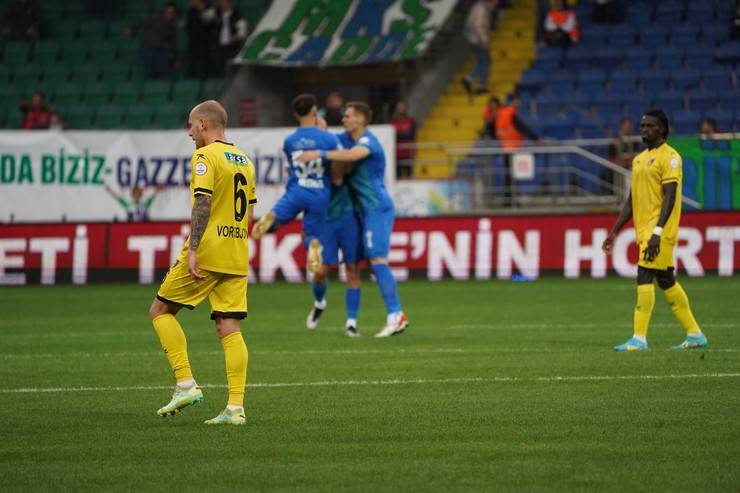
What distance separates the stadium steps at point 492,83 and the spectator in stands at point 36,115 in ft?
26.3

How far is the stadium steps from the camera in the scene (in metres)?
31.8

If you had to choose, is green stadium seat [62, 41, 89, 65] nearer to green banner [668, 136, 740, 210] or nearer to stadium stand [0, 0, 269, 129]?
stadium stand [0, 0, 269, 129]

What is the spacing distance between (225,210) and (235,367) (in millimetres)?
977

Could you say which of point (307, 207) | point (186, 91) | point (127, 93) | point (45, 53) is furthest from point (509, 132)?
point (45, 53)

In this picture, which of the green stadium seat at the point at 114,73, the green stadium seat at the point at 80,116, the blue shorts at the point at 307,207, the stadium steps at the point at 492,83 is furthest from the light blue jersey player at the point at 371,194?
the green stadium seat at the point at 114,73

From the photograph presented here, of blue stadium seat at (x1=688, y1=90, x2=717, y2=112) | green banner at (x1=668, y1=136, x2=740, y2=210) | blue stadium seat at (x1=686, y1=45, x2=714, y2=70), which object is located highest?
blue stadium seat at (x1=686, y1=45, x2=714, y2=70)

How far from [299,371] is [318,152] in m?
3.80

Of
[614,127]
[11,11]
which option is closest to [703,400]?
[614,127]

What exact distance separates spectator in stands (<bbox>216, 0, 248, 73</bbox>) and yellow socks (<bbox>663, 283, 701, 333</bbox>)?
856 inches

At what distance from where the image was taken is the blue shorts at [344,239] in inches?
623

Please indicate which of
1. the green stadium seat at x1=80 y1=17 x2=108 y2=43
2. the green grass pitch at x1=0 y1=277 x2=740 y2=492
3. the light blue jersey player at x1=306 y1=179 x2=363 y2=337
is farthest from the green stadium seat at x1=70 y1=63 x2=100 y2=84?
the light blue jersey player at x1=306 y1=179 x2=363 y2=337

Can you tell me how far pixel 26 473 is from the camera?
23.9 ft

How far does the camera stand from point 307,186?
16.4 metres

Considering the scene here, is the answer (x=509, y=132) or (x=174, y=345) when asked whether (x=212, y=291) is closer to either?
(x=174, y=345)
